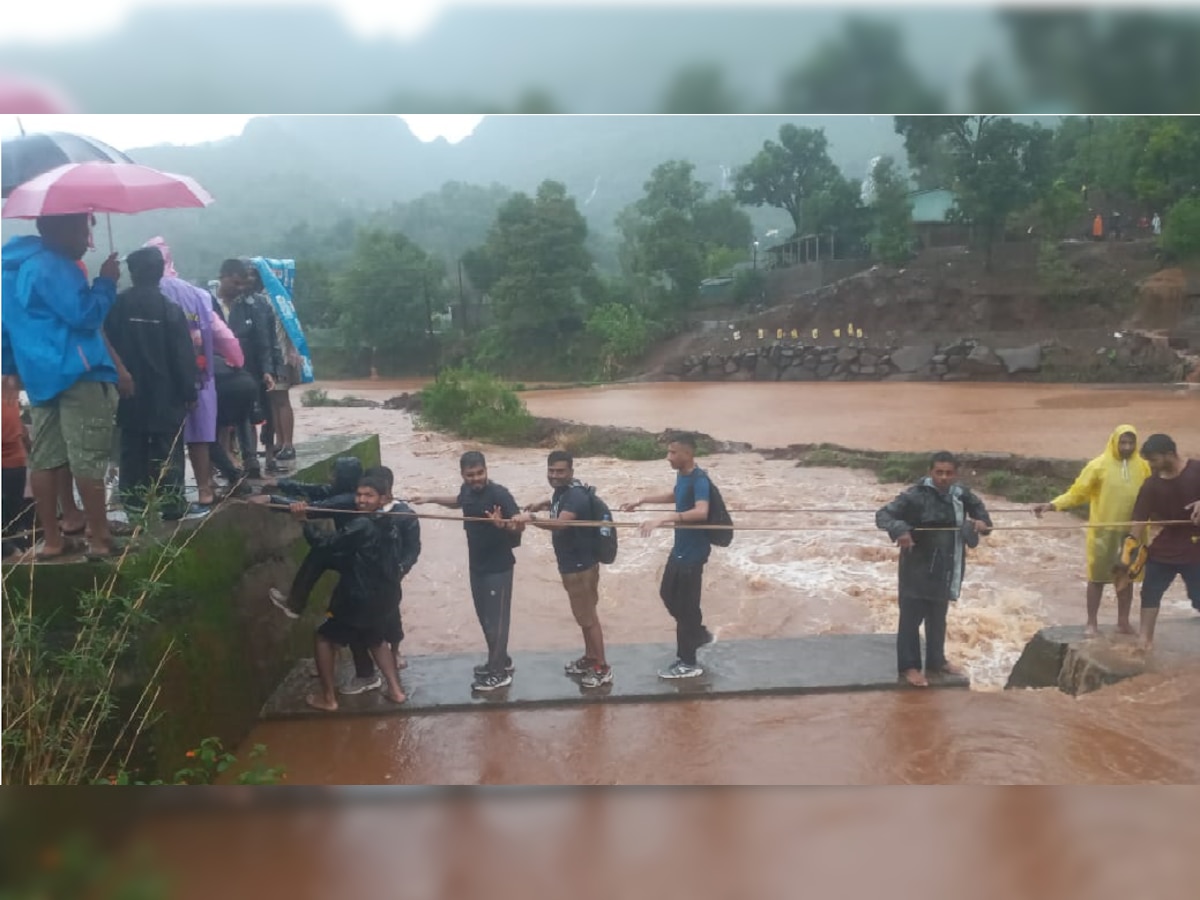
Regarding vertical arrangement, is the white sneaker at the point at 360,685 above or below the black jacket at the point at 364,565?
below

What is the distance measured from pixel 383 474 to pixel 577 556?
85 cm

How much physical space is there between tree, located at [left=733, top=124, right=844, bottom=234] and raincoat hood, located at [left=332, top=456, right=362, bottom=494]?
6.15 feet

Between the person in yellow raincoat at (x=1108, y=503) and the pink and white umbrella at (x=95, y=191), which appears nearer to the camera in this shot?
the pink and white umbrella at (x=95, y=191)

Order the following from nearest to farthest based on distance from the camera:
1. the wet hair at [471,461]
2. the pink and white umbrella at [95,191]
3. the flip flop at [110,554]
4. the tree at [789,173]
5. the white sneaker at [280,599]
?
1. the pink and white umbrella at [95,191]
2. the flip flop at [110,554]
3. the tree at [789,173]
4. the wet hair at [471,461]
5. the white sneaker at [280,599]

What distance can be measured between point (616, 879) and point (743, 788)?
618 millimetres

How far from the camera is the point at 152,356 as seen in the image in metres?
3.94

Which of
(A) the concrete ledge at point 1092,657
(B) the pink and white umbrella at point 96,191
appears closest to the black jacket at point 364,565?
(B) the pink and white umbrella at point 96,191

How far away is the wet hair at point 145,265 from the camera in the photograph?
3861mm

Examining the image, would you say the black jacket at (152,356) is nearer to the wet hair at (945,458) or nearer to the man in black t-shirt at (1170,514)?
the wet hair at (945,458)

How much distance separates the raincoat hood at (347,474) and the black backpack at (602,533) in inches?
34.6

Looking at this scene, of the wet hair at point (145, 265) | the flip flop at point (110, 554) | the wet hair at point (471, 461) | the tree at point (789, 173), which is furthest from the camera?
the wet hair at point (471, 461)

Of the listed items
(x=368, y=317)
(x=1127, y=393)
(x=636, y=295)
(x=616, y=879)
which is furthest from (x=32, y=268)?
(x=1127, y=393)

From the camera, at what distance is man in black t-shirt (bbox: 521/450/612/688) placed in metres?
4.06

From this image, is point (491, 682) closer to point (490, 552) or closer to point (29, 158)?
point (490, 552)
